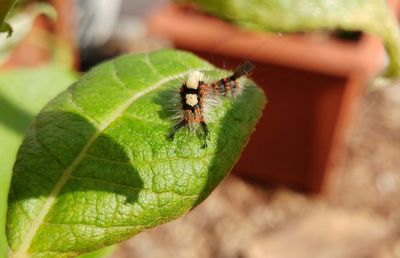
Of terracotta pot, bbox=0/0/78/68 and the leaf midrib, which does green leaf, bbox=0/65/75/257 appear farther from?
terracotta pot, bbox=0/0/78/68

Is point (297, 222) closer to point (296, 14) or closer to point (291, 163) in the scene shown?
point (291, 163)

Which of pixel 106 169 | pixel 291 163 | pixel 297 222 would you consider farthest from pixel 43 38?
pixel 106 169

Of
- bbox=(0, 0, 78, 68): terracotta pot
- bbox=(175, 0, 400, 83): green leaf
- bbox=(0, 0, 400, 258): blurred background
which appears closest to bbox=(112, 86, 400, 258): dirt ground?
bbox=(0, 0, 400, 258): blurred background

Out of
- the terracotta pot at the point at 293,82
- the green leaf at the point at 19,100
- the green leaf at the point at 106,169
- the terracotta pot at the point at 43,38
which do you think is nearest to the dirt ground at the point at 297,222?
the terracotta pot at the point at 293,82

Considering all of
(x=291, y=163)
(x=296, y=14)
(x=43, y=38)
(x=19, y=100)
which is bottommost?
(x=291, y=163)

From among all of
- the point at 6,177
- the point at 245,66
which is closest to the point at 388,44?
the point at 245,66

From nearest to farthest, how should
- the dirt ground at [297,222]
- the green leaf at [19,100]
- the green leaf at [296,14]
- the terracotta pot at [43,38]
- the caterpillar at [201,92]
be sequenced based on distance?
the green leaf at [296,14] < the caterpillar at [201,92] < the green leaf at [19,100] < the terracotta pot at [43,38] < the dirt ground at [297,222]

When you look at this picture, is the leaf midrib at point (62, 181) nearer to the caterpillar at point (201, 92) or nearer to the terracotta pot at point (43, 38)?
the caterpillar at point (201, 92)

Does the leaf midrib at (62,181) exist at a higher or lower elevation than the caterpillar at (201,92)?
lower
